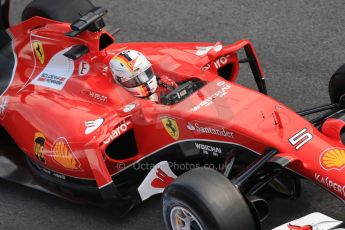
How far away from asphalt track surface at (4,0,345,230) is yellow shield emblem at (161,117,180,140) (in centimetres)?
55

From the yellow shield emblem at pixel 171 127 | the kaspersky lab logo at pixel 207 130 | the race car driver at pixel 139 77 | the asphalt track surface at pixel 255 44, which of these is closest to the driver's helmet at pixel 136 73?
the race car driver at pixel 139 77

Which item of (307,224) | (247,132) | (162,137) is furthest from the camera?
(162,137)

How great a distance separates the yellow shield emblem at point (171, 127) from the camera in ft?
13.3

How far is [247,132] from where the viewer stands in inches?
151

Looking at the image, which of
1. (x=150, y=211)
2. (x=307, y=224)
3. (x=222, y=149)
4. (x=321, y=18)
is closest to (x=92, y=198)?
(x=150, y=211)

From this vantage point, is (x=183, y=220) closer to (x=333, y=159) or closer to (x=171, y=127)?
(x=171, y=127)

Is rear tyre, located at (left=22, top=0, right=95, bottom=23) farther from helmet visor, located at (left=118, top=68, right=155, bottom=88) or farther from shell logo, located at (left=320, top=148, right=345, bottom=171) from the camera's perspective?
shell logo, located at (left=320, top=148, right=345, bottom=171)

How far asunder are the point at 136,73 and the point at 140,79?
44mm

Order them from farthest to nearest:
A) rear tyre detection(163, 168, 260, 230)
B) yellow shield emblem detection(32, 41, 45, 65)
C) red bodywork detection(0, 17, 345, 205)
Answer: yellow shield emblem detection(32, 41, 45, 65) → red bodywork detection(0, 17, 345, 205) → rear tyre detection(163, 168, 260, 230)

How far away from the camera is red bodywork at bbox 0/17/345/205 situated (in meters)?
3.81

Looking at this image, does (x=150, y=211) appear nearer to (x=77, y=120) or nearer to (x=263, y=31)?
(x=77, y=120)

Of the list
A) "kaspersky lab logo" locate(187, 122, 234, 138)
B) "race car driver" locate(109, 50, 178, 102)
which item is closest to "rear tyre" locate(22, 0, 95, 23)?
"race car driver" locate(109, 50, 178, 102)

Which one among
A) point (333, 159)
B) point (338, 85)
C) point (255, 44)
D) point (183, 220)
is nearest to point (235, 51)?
point (338, 85)

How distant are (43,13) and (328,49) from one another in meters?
2.35
